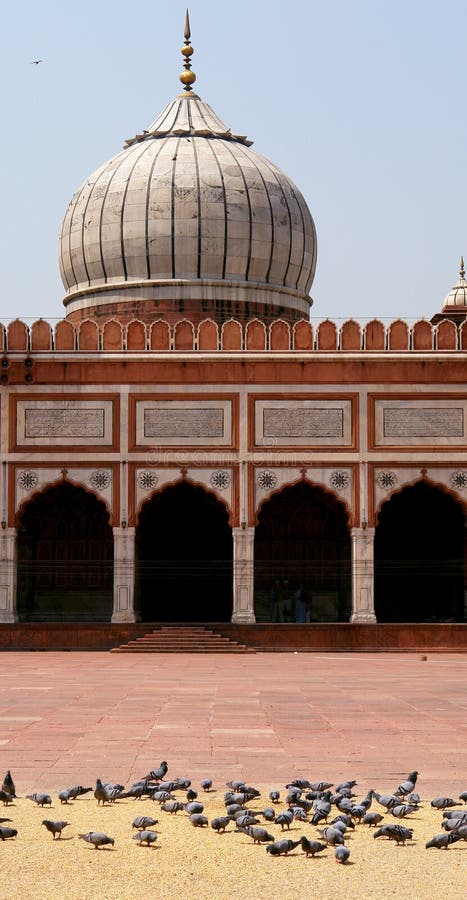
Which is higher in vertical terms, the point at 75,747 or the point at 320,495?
the point at 320,495

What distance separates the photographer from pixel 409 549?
55.0 ft

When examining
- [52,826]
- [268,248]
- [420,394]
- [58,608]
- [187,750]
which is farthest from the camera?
[268,248]

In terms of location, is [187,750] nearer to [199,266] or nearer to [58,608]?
[58,608]

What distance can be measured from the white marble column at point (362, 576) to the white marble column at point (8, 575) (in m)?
3.88

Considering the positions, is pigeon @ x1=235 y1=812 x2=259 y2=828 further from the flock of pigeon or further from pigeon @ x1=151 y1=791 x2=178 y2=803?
pigeon @ x1=151 y1=791 x2=178 y2=803

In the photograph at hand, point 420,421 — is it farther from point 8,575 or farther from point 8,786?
point 8,786

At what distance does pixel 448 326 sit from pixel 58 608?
597 centimetres

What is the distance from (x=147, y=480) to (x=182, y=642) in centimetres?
194

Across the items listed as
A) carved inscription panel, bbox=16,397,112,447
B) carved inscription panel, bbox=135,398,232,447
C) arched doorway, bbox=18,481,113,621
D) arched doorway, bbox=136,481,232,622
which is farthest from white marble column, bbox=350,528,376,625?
arched doorway, bbox=18,481,113,621

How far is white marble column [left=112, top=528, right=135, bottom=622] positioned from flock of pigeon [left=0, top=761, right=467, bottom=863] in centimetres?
956

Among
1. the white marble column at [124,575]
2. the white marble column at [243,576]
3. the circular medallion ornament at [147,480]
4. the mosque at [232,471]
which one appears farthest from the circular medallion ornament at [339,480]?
the white marble column at [124,575]

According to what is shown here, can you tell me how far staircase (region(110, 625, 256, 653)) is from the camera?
45.9 feet

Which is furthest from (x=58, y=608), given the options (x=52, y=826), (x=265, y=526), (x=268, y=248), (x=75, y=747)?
(x=52, y=826)

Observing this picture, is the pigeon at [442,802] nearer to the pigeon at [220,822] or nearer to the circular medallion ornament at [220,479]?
the pigeon at [220,822]
